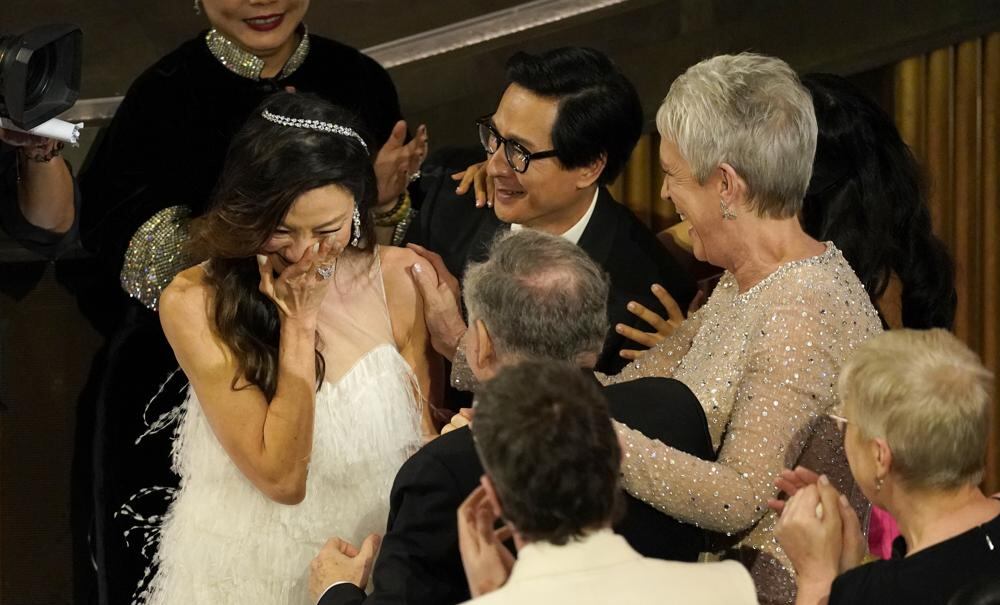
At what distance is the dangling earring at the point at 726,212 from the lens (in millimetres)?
2766

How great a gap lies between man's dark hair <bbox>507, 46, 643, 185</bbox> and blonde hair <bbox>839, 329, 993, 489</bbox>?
4.21 feet

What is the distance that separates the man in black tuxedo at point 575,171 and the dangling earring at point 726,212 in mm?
618

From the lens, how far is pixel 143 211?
3553 millimetres

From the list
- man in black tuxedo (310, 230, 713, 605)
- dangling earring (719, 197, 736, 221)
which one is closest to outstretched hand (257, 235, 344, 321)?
man in black tuxedo (310, 230, 713, 605)

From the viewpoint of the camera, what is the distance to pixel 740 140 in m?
2.73

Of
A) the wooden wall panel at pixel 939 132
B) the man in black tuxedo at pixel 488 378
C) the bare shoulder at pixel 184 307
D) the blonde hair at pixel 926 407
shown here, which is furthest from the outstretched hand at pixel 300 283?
the wooden wall panel at pixel 939 132

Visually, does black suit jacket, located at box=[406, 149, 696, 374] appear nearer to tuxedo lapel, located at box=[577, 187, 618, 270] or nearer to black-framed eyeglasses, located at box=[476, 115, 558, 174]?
tuxedo lapel, located at box=[577, 187, 618, 270]

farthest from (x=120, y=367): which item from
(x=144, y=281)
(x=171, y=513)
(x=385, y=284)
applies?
(x=385, y=284)

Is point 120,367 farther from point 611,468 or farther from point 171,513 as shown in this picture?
point 611,468

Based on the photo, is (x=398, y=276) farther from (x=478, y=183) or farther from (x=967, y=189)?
(x=967, y=189)

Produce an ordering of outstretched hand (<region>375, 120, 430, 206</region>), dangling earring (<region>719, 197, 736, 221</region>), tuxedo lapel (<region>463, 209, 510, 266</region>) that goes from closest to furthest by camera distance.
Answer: dangling earring (<region>719, 197, 736, 221</region>) → tuxedo lapel (<region>463, 209, 510, 266</region>) → outstretched hand (<region>375, 120, 430, 206</region>)

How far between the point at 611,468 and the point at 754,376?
27.4 inches

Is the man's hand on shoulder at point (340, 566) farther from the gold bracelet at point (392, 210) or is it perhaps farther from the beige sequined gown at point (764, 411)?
the gold bracelet at point (392, 210)

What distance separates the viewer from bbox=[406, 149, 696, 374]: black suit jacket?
3.40m
